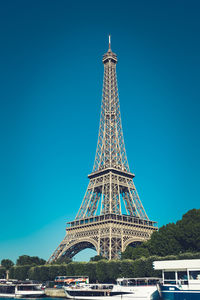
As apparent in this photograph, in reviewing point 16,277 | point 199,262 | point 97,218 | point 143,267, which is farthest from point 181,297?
point 16,277

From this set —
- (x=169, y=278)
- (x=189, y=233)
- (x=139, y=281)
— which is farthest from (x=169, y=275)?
(x=189, y=233)

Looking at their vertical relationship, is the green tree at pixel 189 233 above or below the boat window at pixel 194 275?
above

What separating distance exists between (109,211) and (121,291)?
37.1 meters

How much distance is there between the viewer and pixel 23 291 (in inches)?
2694

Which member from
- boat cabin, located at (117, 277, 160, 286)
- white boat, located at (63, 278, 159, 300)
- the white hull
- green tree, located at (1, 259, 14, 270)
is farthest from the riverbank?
green tree, located at (1, 259, 14, 270)

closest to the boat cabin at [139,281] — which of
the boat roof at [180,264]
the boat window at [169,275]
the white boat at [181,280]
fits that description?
the boat window at [169,275]

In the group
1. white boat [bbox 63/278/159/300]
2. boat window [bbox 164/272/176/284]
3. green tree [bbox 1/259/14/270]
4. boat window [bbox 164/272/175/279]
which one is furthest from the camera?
green tree [bbox 1/259/14/270]

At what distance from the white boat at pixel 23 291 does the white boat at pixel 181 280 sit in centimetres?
3024

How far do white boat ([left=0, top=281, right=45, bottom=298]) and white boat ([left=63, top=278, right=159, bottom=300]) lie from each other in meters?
8.73

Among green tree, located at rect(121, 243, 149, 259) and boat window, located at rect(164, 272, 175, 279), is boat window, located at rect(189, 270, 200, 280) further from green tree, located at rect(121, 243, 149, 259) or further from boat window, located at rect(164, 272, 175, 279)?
green tree, located at rect(121, 243, 149, 259)

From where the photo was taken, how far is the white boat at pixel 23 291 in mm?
68000

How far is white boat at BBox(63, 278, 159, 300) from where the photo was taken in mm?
51125

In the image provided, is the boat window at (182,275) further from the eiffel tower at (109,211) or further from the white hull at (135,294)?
the eiffel tower at (109,211)

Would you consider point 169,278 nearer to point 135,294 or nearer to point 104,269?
point 135,294
